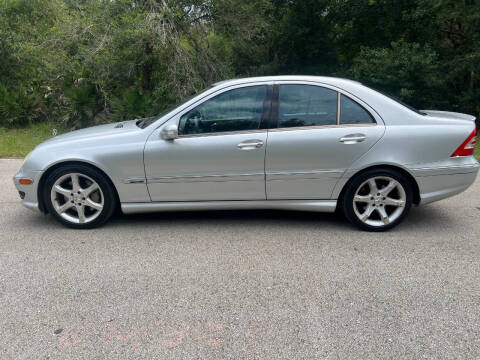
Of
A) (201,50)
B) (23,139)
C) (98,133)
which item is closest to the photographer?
(98,133)

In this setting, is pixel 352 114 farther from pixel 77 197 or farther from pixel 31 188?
pixel 31 188

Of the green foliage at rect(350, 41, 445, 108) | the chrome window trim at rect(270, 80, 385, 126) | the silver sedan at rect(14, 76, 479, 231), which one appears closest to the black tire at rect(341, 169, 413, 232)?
the silver sedan at rect(14, 76, 479, 231)

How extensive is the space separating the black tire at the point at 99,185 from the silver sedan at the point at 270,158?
0.01 metres

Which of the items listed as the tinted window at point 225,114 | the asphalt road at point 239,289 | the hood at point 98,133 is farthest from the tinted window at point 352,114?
the hood at point 98,133

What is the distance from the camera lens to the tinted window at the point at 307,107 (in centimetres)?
445

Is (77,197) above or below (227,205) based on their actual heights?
above

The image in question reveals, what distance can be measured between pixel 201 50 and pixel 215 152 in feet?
26.4

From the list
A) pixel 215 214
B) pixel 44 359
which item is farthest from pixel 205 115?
pixel 44 359

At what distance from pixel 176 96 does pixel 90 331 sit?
29.5 ft

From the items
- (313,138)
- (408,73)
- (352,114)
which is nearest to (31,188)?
(313,138)

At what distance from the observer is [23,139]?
11141 mm

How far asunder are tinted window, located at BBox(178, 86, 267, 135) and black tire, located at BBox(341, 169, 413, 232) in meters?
1.17

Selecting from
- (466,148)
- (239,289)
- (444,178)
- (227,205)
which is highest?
(466,148)

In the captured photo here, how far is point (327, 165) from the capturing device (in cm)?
442
